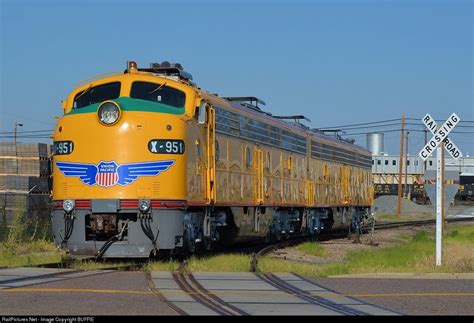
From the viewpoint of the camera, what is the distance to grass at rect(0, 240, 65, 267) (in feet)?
52.2

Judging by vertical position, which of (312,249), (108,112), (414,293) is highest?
(108,112)

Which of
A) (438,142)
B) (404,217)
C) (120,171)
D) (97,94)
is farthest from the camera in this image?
(404,217)

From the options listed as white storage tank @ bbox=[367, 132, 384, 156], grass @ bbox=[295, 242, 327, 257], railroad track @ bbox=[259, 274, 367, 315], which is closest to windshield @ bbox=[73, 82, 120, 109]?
railroad track @ bbox=[259, 274, 367, 315]

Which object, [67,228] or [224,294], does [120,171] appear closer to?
[67,228]

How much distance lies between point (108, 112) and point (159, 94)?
1281mm

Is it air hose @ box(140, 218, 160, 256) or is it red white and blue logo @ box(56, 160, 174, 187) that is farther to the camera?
red white and blue logo @ box(56, 160, 174, 187)

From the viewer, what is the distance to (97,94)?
16.4 metres

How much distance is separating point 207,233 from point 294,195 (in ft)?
26.8

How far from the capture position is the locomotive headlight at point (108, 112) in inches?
606

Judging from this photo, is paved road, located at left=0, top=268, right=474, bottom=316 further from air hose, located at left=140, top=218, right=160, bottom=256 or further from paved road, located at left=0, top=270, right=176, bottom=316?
air hose, located at left=140, top=218, right=160, bottom=256

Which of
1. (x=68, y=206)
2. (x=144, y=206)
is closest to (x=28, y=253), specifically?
(x=68, y=206)

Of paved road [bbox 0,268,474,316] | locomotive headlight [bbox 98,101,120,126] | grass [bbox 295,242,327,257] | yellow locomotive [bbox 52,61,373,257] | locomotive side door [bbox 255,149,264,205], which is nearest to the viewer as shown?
paved road [bbox 0,268,474,316]

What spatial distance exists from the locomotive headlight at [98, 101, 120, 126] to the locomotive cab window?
0.77 m

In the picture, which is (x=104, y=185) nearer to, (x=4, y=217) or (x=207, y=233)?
(x=207, y=233)
